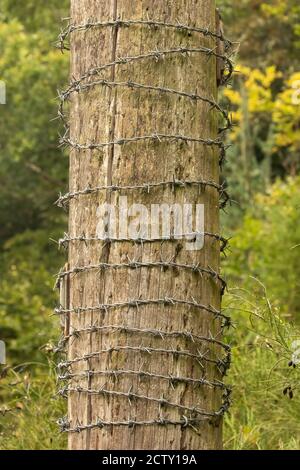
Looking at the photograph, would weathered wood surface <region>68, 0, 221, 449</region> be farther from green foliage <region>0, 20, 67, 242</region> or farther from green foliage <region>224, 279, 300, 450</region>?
green foliage <region>0, 20, 67, 242</region>

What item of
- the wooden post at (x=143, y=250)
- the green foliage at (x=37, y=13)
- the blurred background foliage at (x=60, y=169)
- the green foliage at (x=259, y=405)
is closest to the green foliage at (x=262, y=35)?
the blurred background foliage at (x=60, y=169)

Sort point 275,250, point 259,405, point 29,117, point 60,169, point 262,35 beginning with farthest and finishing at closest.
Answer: point 262,35 → point 60,169 → point 29,117 → point 275,250 → point 259,405

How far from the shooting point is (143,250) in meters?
3.03

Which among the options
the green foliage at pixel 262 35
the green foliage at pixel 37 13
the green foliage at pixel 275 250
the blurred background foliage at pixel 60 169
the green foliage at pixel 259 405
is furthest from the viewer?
the green foliage at pixel 262 35

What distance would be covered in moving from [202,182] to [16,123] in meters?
8.61

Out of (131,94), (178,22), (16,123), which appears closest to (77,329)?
(131,94)

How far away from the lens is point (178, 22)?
10.3ft

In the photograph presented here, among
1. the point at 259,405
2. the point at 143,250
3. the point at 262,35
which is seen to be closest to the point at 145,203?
the point at 143,250

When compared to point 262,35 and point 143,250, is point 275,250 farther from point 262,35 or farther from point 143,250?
point 143,250

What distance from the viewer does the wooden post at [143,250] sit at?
9.83 feet

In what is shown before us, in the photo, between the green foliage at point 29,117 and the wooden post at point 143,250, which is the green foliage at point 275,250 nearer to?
the green foliage at point 29,117

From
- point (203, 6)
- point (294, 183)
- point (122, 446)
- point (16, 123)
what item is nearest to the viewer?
point (122, 446)

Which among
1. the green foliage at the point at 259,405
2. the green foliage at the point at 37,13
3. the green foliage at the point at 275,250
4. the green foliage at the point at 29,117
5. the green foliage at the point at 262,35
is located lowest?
the green foliage at the point at 259,405
